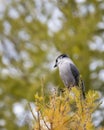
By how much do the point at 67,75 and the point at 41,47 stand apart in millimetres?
3485

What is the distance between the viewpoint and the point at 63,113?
9.39ft

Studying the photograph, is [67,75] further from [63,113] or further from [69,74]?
[63,113]

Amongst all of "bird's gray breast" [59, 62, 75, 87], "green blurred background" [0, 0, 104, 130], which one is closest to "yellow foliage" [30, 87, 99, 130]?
"bird's gray breast" [59, 62, 75, 87]

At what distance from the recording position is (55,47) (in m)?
6.72

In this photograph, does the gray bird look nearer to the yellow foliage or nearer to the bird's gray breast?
the bird's gray breast

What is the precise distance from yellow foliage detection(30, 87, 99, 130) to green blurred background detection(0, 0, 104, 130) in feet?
10.2

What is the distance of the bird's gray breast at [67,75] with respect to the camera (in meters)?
3.82

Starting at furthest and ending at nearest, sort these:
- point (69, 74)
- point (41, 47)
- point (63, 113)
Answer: point (41, 47) → point (69, 74) → point (63, 113)

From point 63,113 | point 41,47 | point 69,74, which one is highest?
point 41,47

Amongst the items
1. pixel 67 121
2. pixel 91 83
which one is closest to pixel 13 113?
pixel 91 83

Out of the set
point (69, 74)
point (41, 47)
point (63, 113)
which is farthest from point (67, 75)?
point (41, 47)

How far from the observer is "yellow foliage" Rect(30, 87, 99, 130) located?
2809 mm

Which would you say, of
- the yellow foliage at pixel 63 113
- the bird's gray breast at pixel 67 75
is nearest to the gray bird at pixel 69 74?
the bird's gray breast at pixel 67 75

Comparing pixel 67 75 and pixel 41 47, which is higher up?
pixel 41 47
